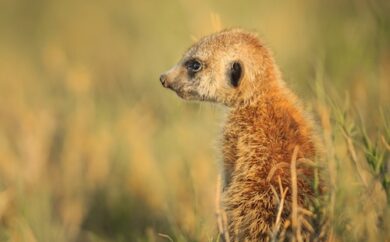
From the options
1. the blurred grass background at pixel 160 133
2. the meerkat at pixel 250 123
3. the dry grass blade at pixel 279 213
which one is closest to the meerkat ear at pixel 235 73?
the meerkat at pixel 250 123

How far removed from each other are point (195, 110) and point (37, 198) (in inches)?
69.5

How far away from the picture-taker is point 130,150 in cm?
542

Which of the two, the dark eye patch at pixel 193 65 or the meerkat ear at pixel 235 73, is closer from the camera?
the meerkat ear at pixel 235 73

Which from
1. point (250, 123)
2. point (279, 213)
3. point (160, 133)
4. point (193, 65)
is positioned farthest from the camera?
point (160, 133)

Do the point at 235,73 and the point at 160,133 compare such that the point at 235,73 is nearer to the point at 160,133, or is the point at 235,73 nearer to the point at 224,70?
the point at 224,70

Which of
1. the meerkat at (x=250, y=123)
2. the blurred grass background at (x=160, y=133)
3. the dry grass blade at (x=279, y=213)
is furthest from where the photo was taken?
the blurred grass background at (x=160, y=133)

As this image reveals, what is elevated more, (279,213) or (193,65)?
(193,65)

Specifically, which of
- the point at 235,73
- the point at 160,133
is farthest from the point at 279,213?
the point at 160,133

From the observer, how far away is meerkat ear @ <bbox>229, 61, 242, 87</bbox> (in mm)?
4078

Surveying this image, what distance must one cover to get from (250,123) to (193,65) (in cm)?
65

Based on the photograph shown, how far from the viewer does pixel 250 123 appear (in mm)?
3859

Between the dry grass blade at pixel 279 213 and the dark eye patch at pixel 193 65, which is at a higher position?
the dark eye patch at pixel 193 65

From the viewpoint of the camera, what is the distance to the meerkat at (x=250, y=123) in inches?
139

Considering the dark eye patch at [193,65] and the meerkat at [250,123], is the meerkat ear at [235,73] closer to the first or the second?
the meerkat at [250,123]
